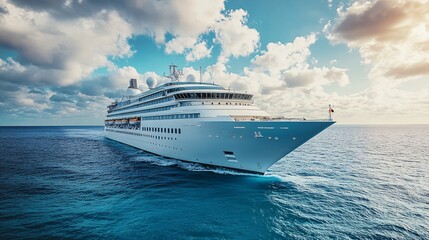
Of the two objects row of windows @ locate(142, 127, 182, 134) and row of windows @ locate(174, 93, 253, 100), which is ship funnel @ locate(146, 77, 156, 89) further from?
row of windows @ locate(174, 93, 253, 100)

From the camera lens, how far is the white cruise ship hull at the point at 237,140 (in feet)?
65.2

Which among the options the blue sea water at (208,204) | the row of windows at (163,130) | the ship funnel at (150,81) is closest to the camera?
the blue sea water at (208,204)

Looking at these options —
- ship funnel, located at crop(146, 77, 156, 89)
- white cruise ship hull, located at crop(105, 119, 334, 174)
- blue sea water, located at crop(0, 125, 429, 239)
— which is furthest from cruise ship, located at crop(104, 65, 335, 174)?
ship funnel, located at crop(146, 77, 156, 89)

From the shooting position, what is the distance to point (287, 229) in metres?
13.1

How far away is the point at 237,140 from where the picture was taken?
73.1ft

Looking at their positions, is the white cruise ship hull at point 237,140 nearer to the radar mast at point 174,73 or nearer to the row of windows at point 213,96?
the row of windows at point 213,96

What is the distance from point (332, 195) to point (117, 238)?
60.1 feet

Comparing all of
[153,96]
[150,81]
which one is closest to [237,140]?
[153,96]

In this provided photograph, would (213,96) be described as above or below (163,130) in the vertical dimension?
above

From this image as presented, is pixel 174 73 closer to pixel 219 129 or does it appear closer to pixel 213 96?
pixel 213 96

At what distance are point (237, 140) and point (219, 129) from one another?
243 centimetres

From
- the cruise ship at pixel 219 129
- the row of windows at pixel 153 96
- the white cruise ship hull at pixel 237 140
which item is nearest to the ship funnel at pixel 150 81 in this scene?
the row of windows at pixel 153 96

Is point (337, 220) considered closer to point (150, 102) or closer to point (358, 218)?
point (358, 218)

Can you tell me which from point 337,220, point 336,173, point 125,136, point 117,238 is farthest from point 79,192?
point 125,136
